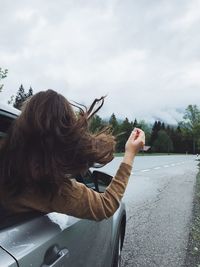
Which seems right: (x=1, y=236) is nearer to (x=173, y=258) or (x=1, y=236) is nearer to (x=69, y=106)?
(x=69, y=106)

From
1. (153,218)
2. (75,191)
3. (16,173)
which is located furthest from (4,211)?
(153,218)

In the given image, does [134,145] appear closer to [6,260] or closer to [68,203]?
[68,203]

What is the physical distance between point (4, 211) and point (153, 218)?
21.0 ft

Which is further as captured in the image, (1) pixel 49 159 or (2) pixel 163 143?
(2) pixel 163 143

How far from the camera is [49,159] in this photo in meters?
2.16

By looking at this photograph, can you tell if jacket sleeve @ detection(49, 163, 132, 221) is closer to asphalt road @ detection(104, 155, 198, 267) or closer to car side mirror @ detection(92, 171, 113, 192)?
car side mirror @ detection(92, 171, 113, 192)

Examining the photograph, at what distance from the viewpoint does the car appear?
192 centimetres

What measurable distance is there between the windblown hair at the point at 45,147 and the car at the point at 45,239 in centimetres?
17

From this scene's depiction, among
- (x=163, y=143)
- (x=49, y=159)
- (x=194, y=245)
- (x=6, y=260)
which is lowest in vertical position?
(x=194, y=245)

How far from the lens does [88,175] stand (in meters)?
3.66

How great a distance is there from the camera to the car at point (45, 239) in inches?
75.5

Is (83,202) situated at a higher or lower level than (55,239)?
higher

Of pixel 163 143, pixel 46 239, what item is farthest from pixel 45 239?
pixel 163 143

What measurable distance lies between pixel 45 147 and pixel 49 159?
2.3 inches
